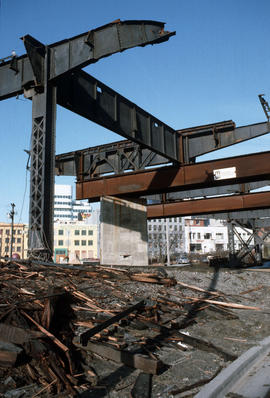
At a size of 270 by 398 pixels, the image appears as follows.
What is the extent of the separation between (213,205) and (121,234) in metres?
6.65

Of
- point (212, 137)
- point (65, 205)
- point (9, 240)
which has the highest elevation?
point (65, 205)

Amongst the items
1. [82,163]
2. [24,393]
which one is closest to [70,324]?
[24,393]

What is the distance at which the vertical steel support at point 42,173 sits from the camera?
33.3ft

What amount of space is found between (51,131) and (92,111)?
173 cm

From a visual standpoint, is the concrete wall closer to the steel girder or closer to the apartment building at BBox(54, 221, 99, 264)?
the steel girder

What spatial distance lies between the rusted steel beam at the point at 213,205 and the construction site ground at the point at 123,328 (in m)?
9.37

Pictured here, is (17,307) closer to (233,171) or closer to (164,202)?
(233,171)

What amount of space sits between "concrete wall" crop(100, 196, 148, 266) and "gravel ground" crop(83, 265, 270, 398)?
4696 mm

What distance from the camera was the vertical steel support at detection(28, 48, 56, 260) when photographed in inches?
400

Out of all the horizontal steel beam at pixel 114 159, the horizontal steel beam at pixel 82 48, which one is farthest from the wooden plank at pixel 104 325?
the horizontal steel beam at pixel 114 159

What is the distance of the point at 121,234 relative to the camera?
15742 millimetres

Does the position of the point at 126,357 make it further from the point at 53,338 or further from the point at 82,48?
the point at 82,48

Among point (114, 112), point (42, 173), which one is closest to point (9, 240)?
point (114, 112)

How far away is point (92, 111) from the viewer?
1150cm
